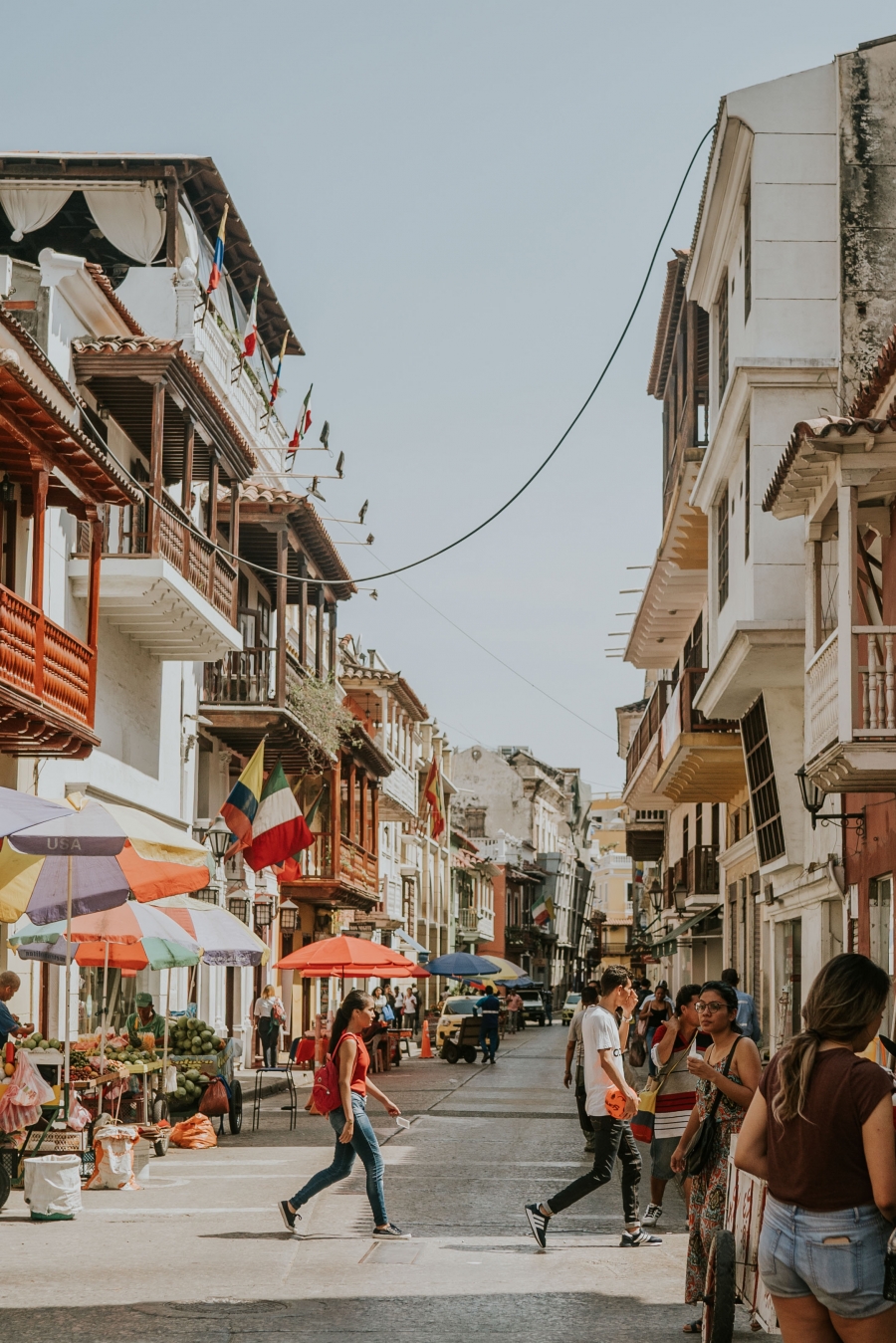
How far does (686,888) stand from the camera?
1580 inches

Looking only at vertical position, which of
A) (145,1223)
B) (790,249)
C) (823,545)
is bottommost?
(145,1223)

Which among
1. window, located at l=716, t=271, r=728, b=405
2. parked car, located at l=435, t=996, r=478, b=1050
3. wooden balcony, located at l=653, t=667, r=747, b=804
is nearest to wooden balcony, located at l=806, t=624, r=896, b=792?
window, located at l=716, t=271, r=728, b=405

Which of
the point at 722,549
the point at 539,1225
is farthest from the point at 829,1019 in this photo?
the point at 722,549

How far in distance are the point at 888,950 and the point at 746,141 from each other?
9228 mm

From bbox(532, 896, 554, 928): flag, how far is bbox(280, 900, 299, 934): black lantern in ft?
211

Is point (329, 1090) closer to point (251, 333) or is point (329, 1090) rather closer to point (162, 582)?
point (162, 582)

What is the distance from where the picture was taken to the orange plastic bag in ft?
59.9

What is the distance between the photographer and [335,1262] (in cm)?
1027

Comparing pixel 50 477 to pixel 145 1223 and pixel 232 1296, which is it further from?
pixel 232 1296

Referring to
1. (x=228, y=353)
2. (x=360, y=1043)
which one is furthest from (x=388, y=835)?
(x=360, y=1043)

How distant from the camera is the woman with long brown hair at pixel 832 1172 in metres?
4.55

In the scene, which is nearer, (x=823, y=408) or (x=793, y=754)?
(x=823, y=408)

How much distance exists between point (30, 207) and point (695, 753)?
14039 mm

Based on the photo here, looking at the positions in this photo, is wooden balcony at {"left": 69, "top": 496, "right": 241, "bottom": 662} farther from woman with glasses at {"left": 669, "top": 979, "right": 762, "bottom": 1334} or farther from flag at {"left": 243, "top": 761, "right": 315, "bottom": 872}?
woman with glasses at {"left": 669, "top": 979, "right": 762, "bottom": 1334}
